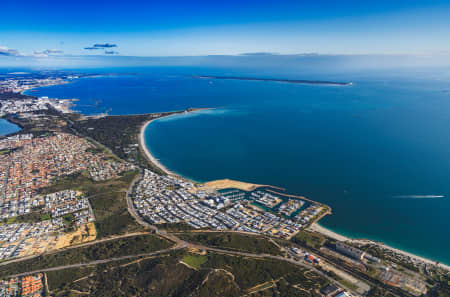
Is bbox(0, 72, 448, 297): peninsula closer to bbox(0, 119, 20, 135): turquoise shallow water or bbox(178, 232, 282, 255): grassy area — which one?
bbox(178, 232, 282, 255): grassy area

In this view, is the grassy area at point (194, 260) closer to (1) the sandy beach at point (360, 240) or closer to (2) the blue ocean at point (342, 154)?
(1) the sandy beach at point (360, 240)

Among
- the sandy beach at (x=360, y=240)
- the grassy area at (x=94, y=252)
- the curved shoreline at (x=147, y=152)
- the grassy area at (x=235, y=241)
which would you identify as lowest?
the grassy area at (x=94, y=252)

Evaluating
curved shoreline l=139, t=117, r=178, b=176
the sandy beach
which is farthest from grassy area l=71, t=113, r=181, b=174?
the sandy beach

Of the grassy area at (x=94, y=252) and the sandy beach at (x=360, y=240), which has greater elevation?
the sandy beach at (x=360, y=240)

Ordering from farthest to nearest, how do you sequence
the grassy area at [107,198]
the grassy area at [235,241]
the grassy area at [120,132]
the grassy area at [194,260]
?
the grassy area at [120,132] < the grassy area at [107,198] < the grassy area at [235,241] < the grassy area at [194,260]

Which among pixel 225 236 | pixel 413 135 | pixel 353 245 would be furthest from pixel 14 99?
pixel 413 135

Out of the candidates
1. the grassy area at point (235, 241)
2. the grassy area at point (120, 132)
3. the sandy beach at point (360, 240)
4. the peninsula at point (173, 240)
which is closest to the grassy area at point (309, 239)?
the peninsula at point (173, 240)

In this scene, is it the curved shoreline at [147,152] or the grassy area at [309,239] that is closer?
the grassy area at [309,239]

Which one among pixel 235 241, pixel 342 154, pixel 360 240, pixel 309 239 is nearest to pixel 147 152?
pixel 235 241
